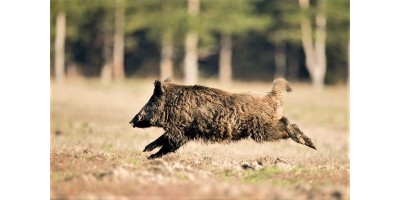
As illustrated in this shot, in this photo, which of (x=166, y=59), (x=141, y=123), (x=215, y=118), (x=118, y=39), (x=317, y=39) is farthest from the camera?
(x=166, y=59)

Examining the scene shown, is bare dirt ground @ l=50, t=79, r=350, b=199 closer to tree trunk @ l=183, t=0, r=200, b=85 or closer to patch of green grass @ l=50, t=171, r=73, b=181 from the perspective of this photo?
patch of green grass @ l=50, t=171, r=73, b=181

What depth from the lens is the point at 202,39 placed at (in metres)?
43.0

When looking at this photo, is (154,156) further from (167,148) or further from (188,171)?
(188,171)

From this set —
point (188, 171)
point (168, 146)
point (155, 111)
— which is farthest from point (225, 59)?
point (188, 171)

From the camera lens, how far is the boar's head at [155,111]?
11.2 metres

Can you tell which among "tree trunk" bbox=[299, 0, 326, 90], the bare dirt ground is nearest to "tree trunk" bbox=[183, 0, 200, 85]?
"tree trunk" bbox=[299, 0, 326, 90]

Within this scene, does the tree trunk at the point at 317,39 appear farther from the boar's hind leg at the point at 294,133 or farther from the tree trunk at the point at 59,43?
the boar's hind leg at the point at 294,133

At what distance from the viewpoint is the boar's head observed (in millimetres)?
11242

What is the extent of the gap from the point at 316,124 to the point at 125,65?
3106cm

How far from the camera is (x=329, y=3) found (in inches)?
1641

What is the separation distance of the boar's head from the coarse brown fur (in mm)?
17

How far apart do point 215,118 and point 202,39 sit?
107 feet
